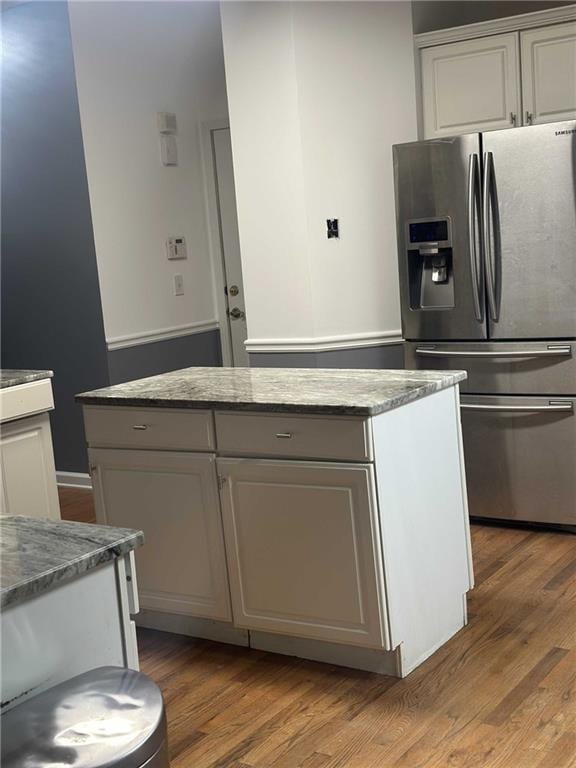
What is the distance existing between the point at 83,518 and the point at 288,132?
2.24 m

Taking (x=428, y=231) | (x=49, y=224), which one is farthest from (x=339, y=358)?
(x=49, y=224)

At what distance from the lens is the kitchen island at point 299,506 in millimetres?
2699

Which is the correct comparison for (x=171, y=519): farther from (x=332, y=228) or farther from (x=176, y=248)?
(x=176, y=248)

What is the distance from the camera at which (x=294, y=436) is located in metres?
2.77

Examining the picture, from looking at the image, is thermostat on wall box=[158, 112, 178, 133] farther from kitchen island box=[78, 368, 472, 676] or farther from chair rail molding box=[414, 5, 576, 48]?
kitchen island box=[78, 368, 472, 676]

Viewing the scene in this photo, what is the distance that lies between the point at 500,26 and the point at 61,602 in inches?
140

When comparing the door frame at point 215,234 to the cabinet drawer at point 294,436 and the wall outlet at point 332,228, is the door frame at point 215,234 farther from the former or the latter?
the cabinet drawer at point 294,436

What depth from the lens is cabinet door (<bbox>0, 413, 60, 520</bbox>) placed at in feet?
→ 11.8

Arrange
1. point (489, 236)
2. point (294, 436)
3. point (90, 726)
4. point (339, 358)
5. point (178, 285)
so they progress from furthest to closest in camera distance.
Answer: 1. point (178, 285)
2. point (339, 358)
3. point (489, 236)
4. point (294, 436)
5. point (90, 726)

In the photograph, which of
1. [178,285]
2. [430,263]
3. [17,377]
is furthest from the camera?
[178,285]

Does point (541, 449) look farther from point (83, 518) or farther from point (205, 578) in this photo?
point (83, 518)

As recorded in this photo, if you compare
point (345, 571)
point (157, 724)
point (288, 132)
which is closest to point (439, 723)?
point (345, 571)

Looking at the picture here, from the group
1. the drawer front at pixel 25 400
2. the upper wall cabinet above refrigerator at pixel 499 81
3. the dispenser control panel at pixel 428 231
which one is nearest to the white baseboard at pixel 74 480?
the drawer front at pixel 25 400

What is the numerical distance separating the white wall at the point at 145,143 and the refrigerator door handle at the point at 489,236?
7.23 ft
